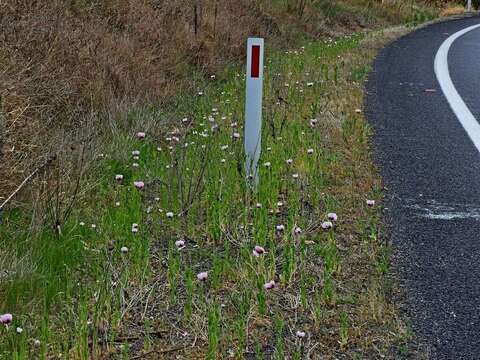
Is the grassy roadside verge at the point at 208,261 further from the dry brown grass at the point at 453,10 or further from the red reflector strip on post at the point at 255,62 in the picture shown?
the dry brown grass at the point at 453,10

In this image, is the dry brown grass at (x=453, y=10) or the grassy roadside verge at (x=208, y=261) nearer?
the grassy roadside verge at (x=208, y=261)

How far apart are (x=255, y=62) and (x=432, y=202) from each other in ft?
5.14

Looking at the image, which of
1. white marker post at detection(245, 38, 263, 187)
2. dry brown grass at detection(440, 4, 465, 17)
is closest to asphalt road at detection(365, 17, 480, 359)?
white marker post at detection(245, 38, 263, 187)

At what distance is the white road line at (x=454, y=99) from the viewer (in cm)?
673

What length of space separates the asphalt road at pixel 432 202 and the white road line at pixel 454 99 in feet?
0.24

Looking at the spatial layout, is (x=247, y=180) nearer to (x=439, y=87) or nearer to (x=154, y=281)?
(x=154, y=281)

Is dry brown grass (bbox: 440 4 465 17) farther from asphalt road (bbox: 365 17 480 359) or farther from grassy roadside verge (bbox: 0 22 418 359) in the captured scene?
grassy roadside verge (bbox: 0 22 418 359)

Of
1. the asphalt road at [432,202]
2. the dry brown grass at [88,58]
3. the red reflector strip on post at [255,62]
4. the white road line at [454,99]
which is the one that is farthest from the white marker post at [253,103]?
the white road line at [454,99]

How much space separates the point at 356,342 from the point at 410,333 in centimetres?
25

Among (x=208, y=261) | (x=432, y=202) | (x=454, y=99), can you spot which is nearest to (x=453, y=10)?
(x=454, y=99)

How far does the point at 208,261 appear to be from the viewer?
3.90 m

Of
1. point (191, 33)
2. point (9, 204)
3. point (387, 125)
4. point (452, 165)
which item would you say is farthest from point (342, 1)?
point (9, 204)

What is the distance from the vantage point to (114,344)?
120 inches

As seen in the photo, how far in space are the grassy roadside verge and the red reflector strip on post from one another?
661 mm
